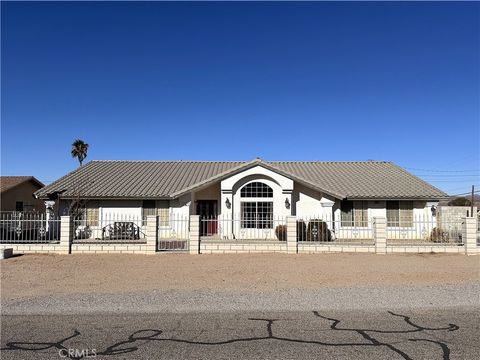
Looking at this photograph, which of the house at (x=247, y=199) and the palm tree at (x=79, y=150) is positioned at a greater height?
the palm tree at (x=79, y=150)

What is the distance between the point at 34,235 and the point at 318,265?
12404 mm

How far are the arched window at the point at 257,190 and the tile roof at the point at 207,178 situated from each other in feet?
3.56

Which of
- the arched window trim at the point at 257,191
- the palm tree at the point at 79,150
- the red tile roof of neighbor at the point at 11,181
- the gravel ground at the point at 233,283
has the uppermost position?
the palm tree at the point at 79,150

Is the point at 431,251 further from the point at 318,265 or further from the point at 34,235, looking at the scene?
the point at 34,235

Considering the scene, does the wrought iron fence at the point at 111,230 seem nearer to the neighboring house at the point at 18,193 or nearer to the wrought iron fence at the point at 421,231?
the wrought iron fence at the point at 421,231

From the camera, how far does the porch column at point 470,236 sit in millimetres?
17375

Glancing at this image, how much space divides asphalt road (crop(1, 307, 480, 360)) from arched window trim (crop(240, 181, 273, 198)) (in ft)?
55.0

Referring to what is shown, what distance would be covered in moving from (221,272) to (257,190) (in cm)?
1188

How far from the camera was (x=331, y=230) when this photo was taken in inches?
916

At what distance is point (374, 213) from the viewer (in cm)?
2645

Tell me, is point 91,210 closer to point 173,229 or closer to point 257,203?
point 173,229

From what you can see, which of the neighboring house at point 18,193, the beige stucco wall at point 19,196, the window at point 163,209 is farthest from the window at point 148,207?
the beige stucco wall at point 19,196

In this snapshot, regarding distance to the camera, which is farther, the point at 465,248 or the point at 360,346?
the point at 465,248

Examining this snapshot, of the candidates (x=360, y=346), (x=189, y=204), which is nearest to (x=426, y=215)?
(x=189, y=204)
